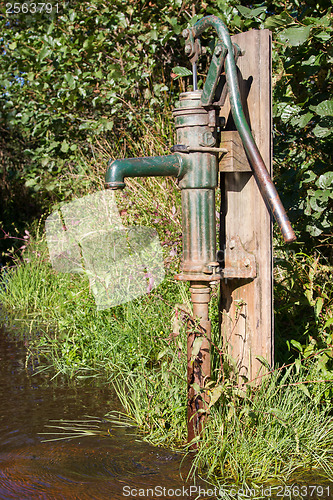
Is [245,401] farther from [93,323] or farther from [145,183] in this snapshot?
[145,183]

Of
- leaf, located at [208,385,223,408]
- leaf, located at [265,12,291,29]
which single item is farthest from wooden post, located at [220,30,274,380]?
leaf, located at [265,12,291,29]

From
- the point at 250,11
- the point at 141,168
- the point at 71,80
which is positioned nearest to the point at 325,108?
the point at 250,11

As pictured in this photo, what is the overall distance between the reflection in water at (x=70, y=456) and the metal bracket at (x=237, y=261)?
2.44 feet

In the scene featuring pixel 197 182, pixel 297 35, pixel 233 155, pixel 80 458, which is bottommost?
pixel 80 458

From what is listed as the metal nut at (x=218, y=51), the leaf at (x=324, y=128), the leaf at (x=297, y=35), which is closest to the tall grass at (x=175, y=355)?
the leaf at (x=324, y=128)

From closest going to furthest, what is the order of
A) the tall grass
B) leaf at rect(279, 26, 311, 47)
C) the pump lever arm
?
the pump lever arm < the tall grass < leaf at rect(279, 26, 311, 47)

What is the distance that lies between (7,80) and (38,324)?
10.1ft

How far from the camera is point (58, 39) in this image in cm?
498

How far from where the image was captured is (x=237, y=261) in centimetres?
211

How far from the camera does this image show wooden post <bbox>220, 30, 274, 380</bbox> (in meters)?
2.06

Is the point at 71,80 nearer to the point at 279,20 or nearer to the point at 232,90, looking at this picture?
the point at 279,20

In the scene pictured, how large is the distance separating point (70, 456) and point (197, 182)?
46.6 inches

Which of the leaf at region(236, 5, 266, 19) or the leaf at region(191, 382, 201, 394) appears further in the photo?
the leaf at region(236, 5, 266, 19)

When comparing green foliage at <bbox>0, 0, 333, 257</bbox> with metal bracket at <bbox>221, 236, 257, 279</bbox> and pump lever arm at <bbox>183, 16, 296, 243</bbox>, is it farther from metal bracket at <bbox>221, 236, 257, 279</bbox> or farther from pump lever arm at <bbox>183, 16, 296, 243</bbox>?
pump lever arm at <bbox>183, 16, 296, 243</bbox>
